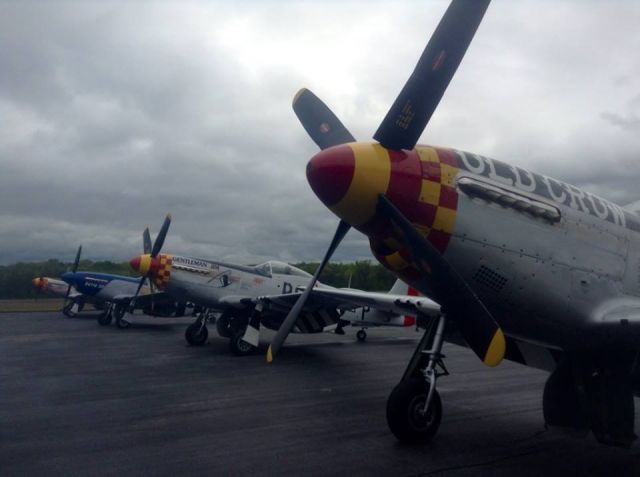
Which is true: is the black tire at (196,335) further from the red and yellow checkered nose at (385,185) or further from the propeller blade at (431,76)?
the propeller blade at (431,76)

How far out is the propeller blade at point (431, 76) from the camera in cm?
448

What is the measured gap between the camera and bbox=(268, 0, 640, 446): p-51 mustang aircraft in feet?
15.5

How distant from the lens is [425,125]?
4859mm

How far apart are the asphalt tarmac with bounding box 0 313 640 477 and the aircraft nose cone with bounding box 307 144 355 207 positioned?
8.11 ft

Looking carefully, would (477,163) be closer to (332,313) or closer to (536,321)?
(536,321)

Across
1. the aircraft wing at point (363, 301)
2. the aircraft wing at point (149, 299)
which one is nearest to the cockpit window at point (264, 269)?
the aircraft wing at point (363, 301)

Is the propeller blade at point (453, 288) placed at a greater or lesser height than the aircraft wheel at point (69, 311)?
greater

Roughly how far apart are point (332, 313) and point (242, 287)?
10.8 ft

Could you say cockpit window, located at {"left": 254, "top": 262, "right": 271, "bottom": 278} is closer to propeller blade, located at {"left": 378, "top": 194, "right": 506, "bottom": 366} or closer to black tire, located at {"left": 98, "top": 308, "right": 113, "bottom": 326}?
propeller blade, located at {"left": 378, "top": 194, "right": 506, "bottom": 366}

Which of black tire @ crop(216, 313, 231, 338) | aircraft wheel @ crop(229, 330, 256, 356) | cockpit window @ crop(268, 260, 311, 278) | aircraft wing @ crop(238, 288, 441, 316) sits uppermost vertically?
cockpit window @ crop(268, 260, 311, 278)

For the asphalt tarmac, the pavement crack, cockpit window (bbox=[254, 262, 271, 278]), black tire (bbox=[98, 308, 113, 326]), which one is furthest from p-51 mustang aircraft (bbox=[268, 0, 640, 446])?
black tire (bbox=[98, 308, 113, 326])

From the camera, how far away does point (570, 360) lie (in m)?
5.80

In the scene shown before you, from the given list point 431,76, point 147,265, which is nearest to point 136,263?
point 147,265

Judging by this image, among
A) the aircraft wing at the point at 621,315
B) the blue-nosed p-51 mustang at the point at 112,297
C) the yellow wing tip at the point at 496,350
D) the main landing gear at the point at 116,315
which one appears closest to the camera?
the yellow wing tip at the point at 496,350
